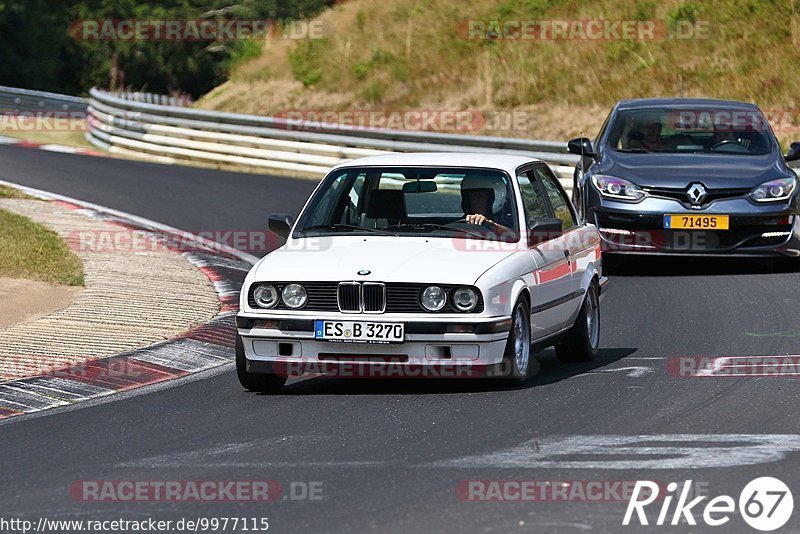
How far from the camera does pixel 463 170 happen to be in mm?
10180

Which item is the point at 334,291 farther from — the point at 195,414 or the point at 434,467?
the point at 434,467

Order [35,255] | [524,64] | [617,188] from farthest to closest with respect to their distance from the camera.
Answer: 1. [524,64]
2. [35,255]
3. [617,188]

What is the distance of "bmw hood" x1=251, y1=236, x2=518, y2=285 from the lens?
904 centimetres

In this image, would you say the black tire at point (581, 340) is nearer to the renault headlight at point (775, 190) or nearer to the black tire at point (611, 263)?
the renault headlight at point (775, 190)

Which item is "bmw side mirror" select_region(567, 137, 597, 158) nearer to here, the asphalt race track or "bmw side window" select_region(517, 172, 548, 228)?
the asphalt race track

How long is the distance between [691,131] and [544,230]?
22.4ft

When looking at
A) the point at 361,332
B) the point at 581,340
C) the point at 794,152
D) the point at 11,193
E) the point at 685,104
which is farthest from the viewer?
the point at 11,193

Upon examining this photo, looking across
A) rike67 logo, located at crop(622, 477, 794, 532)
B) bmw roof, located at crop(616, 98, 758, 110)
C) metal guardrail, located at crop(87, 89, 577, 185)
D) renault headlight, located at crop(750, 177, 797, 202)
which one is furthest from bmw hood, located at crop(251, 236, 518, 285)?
metal guardrail, located at crop(87, 89, 577, 185)

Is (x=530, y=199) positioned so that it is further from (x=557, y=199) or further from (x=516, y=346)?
(x=516, y=346)

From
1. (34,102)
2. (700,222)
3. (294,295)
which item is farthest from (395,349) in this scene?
(34,102)

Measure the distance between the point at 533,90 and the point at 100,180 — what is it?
10.9 m

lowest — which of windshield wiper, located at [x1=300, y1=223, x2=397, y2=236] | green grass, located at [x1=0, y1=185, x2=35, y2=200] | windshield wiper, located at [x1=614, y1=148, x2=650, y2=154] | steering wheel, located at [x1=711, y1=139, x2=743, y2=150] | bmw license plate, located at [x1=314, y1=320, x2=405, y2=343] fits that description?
green grass, located at [x1=0, y1=185, x2=35, y2=200]

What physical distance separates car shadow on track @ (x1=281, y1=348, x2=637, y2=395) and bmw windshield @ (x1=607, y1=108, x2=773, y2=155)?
597 cm

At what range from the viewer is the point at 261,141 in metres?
27.0
